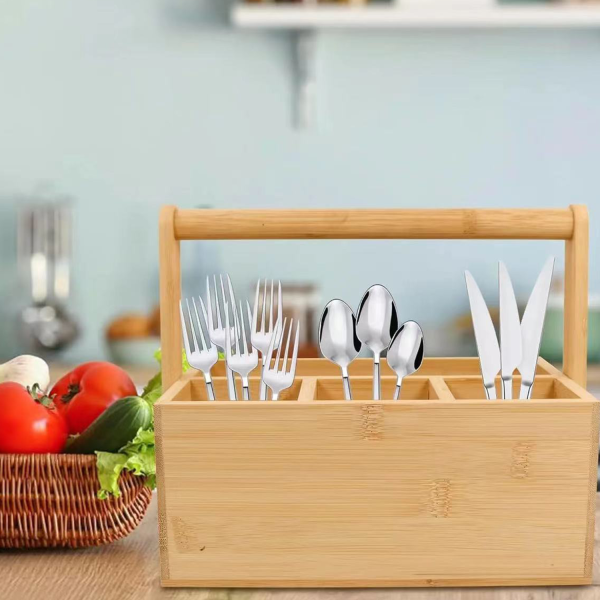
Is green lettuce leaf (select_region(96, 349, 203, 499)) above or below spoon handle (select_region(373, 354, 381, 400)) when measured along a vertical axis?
below

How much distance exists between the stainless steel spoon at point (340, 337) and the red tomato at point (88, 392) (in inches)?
10.2

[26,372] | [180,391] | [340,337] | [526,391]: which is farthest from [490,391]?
[26,372]

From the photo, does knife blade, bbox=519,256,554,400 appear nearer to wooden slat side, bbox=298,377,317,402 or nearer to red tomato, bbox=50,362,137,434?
wooden slat side, bbox=298,377,317,402

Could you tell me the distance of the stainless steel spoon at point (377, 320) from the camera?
2.42 feet

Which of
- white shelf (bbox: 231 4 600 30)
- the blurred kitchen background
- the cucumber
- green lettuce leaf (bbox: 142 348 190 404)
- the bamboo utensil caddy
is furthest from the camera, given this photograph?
the blurred kitchen background

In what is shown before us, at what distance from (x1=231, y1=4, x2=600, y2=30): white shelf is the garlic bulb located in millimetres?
1968

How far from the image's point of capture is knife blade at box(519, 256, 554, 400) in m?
0.72

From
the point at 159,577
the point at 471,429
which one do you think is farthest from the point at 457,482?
the point at 159,577

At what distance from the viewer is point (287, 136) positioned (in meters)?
3.04

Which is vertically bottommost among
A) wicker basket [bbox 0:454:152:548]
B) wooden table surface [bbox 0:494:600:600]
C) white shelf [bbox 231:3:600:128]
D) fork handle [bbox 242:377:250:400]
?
wooden table surface [bbox 0:494:600:600]

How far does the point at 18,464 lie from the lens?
0.74m

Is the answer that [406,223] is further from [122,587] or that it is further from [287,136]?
[287,136]

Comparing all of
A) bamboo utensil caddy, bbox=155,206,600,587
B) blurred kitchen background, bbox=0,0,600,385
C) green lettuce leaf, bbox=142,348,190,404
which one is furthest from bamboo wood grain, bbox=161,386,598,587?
blurred kitchen background, bbox=0,0,600,385

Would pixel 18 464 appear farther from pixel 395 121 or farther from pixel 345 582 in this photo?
pixel 395 121
